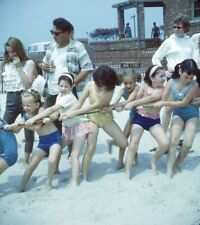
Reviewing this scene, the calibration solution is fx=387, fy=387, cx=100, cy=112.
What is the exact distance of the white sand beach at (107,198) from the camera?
2.35m

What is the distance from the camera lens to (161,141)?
2936mm

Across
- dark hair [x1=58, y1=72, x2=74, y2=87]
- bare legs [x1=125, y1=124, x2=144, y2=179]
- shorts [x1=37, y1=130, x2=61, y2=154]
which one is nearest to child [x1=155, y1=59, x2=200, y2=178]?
bare legs [x1=125, y1=124, x2=144, y2=179]

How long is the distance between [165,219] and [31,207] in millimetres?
881

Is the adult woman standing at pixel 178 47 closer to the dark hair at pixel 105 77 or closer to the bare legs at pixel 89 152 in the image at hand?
the dark hair at pixel 105 77

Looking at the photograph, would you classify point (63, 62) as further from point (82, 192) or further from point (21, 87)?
point (82, 192)

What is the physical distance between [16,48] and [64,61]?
399mm

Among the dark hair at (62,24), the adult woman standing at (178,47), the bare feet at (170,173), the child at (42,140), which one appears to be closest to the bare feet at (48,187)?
the child at (42,140)

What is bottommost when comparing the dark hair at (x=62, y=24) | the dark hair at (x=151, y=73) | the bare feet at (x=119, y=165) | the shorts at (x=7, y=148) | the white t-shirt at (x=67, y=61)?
the bare feet at (x=119, y=165)

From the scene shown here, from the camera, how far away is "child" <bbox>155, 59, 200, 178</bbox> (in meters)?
2.94

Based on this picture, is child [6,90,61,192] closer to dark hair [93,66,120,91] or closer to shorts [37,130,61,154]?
shorts [37,130,61,154]

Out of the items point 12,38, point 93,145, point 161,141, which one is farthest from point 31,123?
point 161,141

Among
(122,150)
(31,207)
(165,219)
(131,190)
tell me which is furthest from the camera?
(122,150)

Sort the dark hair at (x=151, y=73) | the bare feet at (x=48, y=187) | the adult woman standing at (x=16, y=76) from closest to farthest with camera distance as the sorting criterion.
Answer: the bare feet at (x=48, y=187) → the dark hair at (x=151, y=73) → the adult woman standing at (x=16, y=76)

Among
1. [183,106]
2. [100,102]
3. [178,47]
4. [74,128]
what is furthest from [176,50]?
[74,128]
